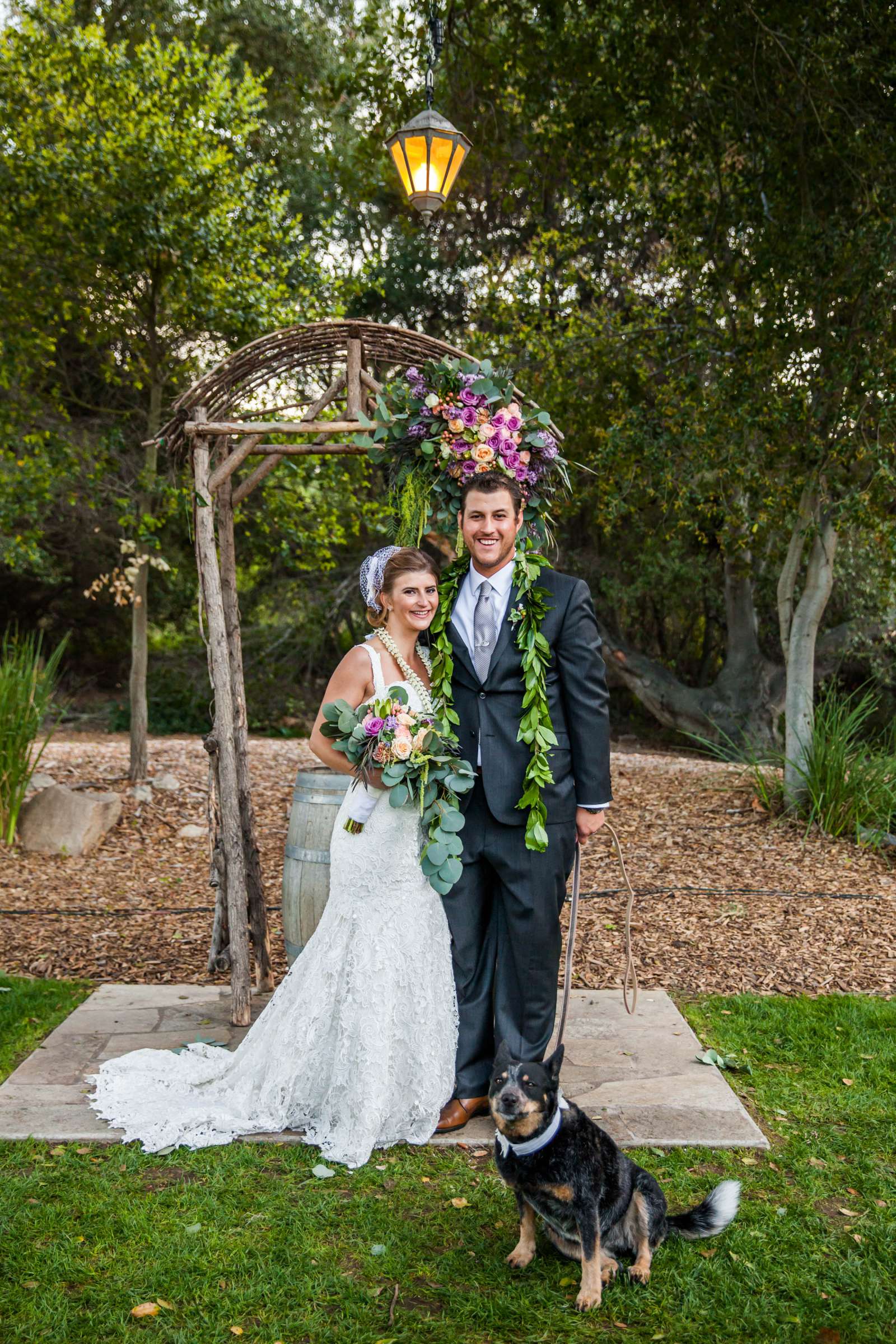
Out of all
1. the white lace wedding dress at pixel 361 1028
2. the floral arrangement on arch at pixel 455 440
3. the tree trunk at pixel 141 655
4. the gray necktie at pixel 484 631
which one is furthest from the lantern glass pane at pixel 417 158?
the tree trunk at pixel 141 655

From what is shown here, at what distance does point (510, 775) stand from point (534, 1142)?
1.22m

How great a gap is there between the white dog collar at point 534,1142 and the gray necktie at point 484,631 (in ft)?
4.70

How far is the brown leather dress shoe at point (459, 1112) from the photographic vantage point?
349 cm

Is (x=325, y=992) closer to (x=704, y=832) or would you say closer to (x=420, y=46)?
(x=704, y=832)

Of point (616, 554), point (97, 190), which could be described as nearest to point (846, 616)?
point (616, 554)

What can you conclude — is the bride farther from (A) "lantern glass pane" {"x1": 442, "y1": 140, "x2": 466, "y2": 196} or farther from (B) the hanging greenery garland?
(A) "lantern glass pane" {"x1": 442, "y1": 140, "x2": 466, "y2": 196}

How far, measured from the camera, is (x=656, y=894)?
6.36m

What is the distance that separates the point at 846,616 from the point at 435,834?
1089 cm

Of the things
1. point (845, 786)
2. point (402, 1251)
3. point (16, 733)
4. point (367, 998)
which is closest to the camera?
point (402, 1251)

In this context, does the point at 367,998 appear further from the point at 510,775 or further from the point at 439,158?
the point at 439,158

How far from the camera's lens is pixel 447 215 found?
1367 cm

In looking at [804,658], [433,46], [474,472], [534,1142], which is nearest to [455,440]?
[474,472]

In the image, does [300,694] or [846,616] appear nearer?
[846,616]

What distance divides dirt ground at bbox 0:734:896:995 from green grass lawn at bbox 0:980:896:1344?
1756 mm
